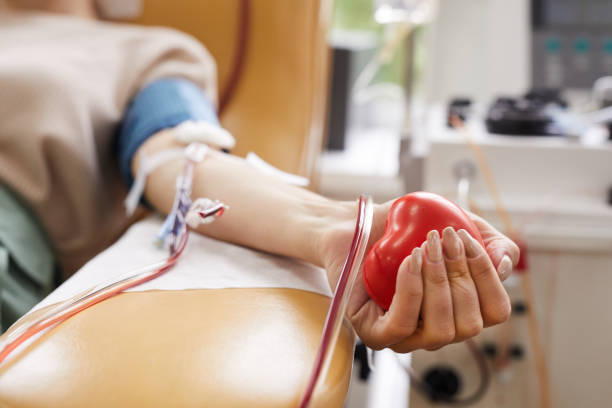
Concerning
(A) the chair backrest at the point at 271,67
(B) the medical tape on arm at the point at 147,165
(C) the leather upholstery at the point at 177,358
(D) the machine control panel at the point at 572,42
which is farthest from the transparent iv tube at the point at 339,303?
(D) the machine control panel at the point at 572,42

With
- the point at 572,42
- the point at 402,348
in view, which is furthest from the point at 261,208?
the point at 572,42

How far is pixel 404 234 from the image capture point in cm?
36

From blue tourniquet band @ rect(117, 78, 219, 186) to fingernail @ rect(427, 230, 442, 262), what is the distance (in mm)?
401

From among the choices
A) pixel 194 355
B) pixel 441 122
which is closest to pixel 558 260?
pixel 441 122

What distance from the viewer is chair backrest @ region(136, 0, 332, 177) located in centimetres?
83

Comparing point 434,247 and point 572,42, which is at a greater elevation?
point 572,42

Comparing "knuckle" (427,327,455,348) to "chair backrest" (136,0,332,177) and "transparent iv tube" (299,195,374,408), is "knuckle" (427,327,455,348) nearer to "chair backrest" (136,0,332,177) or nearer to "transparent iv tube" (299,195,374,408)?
"transparent iv tube" (299,195,374,408)

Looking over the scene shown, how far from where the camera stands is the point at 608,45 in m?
1.08

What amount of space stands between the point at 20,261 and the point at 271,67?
1.69ft

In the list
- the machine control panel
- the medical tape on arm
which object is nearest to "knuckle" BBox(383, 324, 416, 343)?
the medical tape on arm

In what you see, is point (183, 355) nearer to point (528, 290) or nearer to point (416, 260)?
point (416, 260)

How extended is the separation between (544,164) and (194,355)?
2.14ft

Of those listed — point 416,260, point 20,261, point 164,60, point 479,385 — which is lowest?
point 479,385

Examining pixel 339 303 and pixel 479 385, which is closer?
pixel 339 303
